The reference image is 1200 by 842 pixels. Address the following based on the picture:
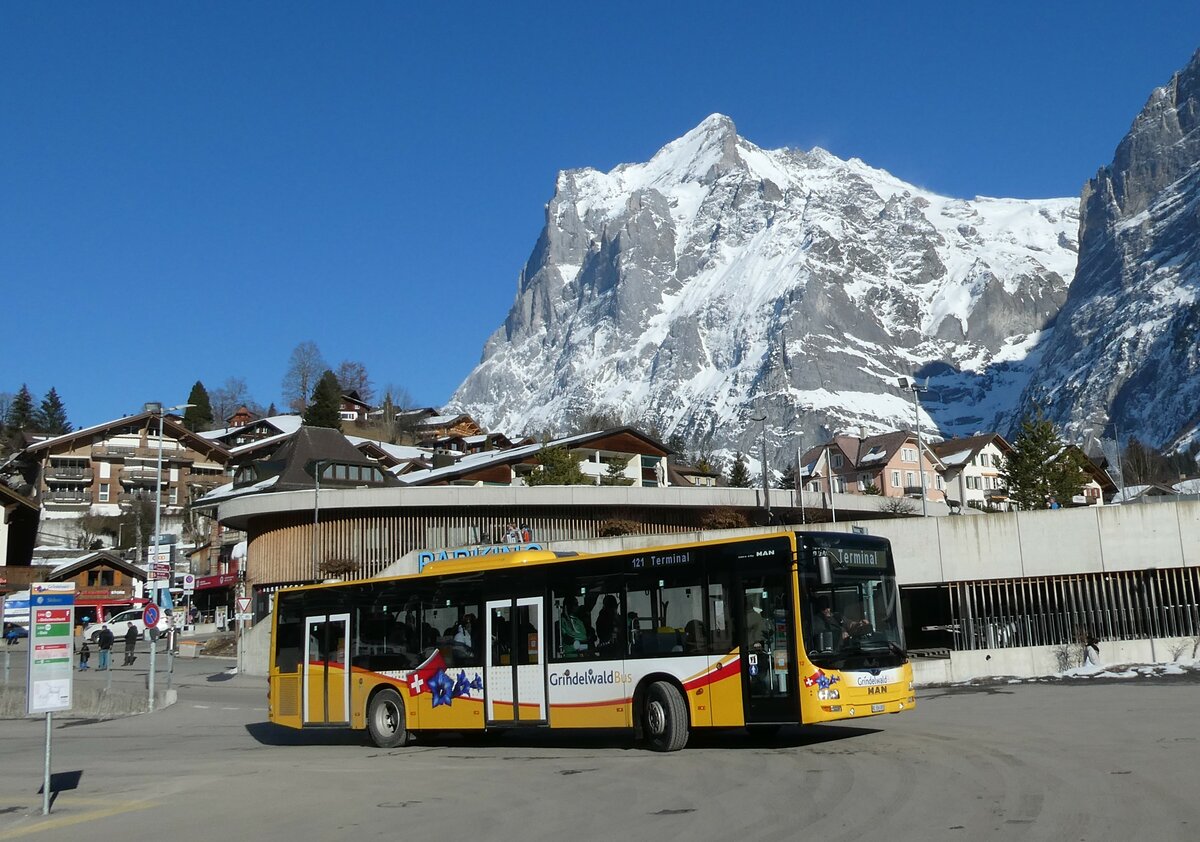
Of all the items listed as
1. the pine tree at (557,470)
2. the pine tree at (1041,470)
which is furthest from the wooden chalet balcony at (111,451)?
the pine tree at (1041,470)

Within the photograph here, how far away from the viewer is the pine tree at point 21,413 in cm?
12562

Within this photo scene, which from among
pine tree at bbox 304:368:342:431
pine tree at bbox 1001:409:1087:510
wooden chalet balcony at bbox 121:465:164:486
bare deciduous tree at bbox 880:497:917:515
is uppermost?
pine tree at bbox 304:368:342:431

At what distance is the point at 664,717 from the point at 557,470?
147 feet

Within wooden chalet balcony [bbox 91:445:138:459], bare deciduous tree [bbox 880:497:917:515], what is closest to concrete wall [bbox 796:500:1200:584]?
bare deciduous tree [bbox 880:497:917:515]

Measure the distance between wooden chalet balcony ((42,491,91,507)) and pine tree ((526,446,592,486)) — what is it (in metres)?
55.9

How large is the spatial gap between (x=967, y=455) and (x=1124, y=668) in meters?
97.5

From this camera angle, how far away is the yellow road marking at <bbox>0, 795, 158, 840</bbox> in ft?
37.2

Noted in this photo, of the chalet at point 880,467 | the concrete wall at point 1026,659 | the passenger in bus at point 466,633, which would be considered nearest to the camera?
the passenger in bus at point 466,633

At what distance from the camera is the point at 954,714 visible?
1856 cm

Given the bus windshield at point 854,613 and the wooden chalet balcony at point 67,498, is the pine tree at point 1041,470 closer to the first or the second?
the bus windshield at point 854,613

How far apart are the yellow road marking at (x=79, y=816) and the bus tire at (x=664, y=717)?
645 centimetres

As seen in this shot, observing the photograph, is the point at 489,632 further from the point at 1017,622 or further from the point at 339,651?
the point at 1017,622

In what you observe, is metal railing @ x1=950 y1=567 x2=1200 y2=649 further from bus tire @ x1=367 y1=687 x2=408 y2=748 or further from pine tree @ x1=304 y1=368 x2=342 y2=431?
pine tree @ x1=304 y1=368 x2=342 y2=431

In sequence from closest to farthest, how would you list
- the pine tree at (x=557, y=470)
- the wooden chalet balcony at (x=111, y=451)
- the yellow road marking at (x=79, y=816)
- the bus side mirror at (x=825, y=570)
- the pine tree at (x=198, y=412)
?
the yellow road marking at (x=79, y=816) → the bus side mirror at (x=825, y=570) → the pine tree at (x=557, y=470) → the wooden chalet balcony at (x=111, y=451) → the pine tree at (x=198, y=412)
